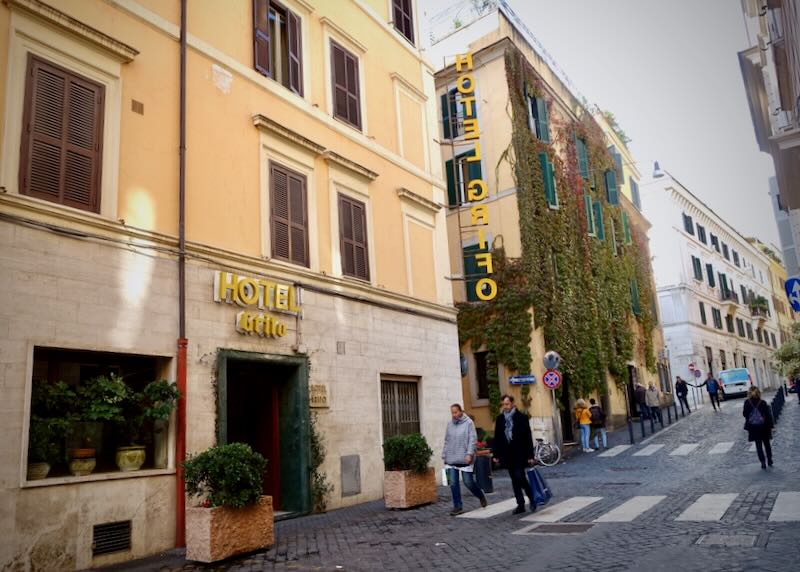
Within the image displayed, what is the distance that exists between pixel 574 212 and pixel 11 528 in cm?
2258

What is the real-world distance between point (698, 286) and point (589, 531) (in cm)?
3951

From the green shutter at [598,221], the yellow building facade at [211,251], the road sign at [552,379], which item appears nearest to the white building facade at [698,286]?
the green shutter at [598,221]

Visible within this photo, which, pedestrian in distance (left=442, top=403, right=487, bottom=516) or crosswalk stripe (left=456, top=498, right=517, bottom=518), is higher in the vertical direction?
pedestrian in distance (left=442, top=403, right=487, bottom=516)

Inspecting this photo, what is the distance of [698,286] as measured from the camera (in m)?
43.8

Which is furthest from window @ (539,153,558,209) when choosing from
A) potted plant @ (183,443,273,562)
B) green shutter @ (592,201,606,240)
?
potted plant @ (183,443,273,562)

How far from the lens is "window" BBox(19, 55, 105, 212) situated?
833 centimetres

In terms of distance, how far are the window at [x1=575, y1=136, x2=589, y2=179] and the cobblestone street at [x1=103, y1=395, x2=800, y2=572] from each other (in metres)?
15.7

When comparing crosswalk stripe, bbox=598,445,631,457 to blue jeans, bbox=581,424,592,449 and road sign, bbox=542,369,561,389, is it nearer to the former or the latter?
blue jeans, bbox=581,424,592,449

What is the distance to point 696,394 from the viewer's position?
3959 cm

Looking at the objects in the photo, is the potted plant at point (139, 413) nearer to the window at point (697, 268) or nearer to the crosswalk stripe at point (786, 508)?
the crosswalk stripe at point (786, 508)

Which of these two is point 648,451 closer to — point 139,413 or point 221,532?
point 221,532

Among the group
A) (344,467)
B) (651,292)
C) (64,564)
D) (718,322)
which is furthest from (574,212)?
(718,322)

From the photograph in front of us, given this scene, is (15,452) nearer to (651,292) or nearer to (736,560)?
(736,560)

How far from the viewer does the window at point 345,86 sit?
14031mm
